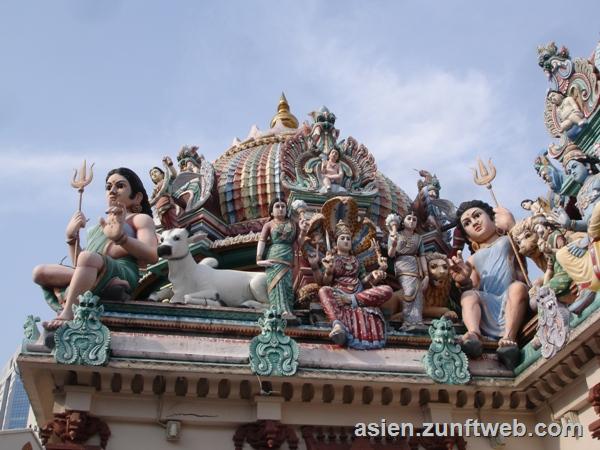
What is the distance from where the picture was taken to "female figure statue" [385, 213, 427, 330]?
43.6 feet

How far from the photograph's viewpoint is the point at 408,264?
1379 cm

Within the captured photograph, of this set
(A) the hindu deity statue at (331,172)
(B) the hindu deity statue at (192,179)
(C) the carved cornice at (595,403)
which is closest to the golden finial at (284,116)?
(B) the hindu deity statue at (192,179)

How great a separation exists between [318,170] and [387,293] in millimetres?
3362

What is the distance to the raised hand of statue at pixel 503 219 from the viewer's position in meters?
14.4

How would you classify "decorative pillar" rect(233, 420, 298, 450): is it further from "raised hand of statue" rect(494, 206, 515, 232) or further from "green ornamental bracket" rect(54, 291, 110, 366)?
"raised hand of statue" rect(494, 206, 515, 232)

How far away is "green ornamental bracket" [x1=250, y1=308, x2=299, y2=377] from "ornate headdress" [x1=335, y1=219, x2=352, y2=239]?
8.13 ft

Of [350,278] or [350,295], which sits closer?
[350,295]

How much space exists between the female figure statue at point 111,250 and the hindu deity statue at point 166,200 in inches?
112

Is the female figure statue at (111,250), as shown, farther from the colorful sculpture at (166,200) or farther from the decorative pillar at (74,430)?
the colorful sculpture at (166,200)

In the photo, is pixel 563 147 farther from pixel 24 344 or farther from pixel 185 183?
pixel 24 344

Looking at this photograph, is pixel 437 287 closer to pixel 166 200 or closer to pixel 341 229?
pixel 341 229

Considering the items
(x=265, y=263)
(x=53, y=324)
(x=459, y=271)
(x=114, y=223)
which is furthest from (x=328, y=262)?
(x=53, y=324)

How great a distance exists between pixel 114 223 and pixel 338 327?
12.6 ft

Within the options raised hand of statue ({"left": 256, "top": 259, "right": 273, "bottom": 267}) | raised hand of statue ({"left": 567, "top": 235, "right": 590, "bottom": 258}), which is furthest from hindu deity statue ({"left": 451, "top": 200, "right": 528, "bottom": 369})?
raised hand of statue ({"left": 256, "top": 259, "right": 273, "bottom": 267})
